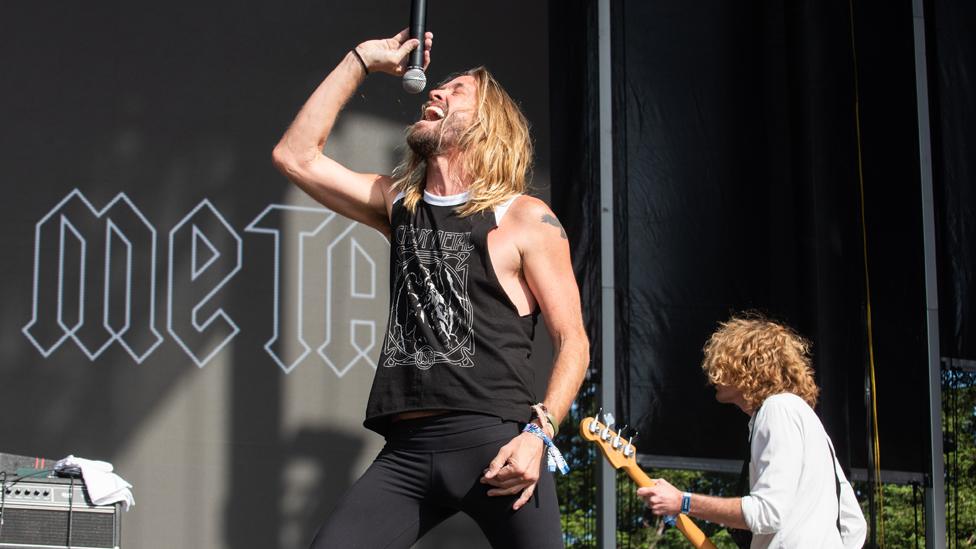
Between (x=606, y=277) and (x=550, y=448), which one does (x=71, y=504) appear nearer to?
(x=550, y=448)

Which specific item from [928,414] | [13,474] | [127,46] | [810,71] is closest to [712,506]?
[928,414]

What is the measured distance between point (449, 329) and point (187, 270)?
2376 millimetres

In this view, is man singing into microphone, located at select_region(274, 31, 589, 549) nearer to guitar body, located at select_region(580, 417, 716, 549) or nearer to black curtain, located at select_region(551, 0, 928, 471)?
guitar body, located at select_region(580, 417, 716, 549)

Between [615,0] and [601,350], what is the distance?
5.05ft

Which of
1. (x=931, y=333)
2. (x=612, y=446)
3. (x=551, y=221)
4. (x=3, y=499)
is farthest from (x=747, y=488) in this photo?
(x=3, y=499)

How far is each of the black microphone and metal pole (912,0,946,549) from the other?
9.86 feet

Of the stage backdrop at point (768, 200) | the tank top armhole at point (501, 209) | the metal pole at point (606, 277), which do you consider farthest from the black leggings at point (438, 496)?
the stage backdrop at point (768, 200)

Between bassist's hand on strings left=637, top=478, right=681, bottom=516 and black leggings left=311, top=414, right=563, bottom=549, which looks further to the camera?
bassist's hand on strings left=637, top=478, right=681, bottom=516

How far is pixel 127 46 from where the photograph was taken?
4.65m

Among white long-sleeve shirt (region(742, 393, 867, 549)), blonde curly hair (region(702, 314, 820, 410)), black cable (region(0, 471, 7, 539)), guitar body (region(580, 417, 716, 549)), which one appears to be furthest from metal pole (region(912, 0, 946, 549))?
black cable (region(0, 471, 7, 539))

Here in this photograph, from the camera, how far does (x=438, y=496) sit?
2469mm

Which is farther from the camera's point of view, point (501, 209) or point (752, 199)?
point (752, 199)

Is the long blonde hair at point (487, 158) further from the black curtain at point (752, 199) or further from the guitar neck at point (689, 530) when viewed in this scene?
the black curtain at point (752, 199)

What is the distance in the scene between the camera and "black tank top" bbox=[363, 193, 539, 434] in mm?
2453
